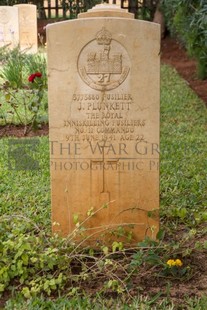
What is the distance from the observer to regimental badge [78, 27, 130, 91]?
11.9ft

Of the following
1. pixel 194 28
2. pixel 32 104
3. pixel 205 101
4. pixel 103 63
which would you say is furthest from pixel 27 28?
pixel 103 63

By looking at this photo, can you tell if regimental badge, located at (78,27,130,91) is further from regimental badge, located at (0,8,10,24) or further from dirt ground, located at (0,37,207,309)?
regimental badge, located at (0,8,10,24)

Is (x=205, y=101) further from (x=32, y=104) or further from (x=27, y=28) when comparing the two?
(x=27, y=28)

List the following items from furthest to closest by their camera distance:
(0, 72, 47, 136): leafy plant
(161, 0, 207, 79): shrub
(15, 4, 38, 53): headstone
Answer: (15, 4, 38, 53): headstone
(161, 0, 207, 79): shrub
(0, 72, 47, 136): leafy plant

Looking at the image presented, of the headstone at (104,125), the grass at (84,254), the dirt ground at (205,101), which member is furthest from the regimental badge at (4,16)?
the headstone at (104,125)

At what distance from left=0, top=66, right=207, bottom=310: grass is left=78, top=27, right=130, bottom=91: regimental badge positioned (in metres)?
0.97

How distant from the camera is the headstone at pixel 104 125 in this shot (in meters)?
3.62

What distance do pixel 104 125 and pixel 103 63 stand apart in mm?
376

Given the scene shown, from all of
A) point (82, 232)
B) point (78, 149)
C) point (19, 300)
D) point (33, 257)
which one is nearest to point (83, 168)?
point (78, 149)

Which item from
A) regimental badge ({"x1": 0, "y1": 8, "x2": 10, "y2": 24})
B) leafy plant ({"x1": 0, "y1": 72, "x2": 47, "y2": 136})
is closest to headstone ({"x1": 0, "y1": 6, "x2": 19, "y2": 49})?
regimental badge ({"x1": 0, "y1": 8, "x2": 10, "y2": 24})

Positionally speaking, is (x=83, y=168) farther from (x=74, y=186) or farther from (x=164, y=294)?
(x=164, y=294)

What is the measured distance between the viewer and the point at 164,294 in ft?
10.8

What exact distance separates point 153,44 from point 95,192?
0.98 meters

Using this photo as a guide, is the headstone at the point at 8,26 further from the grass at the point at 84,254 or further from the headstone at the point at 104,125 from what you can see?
the headstone at the point at 104,125
